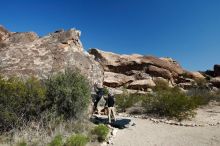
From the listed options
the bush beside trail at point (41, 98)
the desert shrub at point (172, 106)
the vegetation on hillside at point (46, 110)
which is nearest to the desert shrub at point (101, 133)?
the vegetation on hillside at point (46, 110)

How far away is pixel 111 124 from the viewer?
13.2 m

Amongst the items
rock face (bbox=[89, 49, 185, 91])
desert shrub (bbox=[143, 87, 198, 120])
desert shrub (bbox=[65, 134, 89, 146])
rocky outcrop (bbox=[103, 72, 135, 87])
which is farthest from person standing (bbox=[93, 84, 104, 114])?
rock face (bbox=[89, 49, 185, 91])

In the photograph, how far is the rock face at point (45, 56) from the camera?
1368 cm

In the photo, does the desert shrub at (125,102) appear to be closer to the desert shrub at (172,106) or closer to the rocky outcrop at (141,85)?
the desert shrub at (172,106)

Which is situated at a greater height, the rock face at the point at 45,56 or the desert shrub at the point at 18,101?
the rock face at the point at 45,56

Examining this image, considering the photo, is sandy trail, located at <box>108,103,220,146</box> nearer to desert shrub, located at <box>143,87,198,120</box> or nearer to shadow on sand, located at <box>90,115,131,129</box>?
shadow on sand, located at <box>90,115,131,129</box>

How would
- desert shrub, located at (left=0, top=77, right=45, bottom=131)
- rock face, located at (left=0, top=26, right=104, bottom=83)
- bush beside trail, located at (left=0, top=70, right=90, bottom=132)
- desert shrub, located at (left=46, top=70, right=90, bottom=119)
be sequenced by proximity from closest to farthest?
desert shrub, located at (left=0, top=77, right=45, bottom=131), bush beside trail, located at (left=0, top=70, right=90, bottom=132), desert shrub, located at (left=46, top=70, right=90, bottom=119), rock face, located at (left=0, top=26, right=104, bottom=83)

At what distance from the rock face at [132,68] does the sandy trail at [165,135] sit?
70.2 feet

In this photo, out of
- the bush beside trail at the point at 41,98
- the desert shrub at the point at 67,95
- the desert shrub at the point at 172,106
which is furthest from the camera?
the desert shrub at the point at 172,106

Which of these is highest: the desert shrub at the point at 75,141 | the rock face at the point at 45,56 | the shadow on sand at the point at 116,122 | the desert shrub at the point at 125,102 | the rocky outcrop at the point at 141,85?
the rocky outcrop at the point at 141,85

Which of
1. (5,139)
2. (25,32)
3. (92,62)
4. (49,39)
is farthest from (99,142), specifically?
(25,32)

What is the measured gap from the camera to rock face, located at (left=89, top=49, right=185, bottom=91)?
121ft

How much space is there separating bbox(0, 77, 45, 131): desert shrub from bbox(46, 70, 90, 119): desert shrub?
61 cm

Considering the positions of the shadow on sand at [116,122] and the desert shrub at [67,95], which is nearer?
the desert shrub at [67,95]
